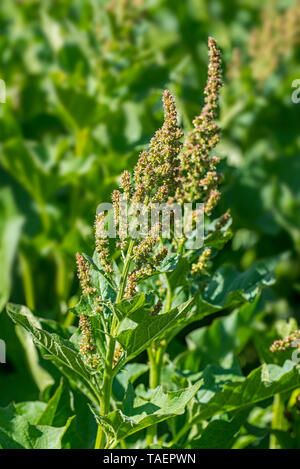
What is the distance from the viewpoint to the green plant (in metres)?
1.03

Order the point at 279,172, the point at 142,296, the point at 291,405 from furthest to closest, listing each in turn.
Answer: the point at 279,172, the point at 291,405, the point at 142,296

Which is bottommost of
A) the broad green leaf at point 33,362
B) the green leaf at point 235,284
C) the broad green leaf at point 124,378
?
the broad green leaf at point 124,378

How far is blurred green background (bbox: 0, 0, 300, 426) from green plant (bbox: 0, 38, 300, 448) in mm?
245

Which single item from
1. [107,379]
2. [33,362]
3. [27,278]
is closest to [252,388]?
[107,379]

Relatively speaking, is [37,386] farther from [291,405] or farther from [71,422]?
[291,405]

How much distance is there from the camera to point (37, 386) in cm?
173

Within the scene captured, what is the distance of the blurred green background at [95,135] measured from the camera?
6.57 ft

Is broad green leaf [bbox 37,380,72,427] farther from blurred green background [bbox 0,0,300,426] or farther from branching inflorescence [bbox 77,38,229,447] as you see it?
blurred green background [bbox 0,0,300,426]

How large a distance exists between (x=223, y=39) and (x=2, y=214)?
57.1 inches

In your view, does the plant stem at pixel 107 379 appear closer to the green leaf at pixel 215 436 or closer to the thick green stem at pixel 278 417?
the green leaf at pixel 215 436

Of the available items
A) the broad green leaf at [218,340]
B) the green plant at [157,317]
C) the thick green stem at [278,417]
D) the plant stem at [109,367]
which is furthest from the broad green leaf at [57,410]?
the thick green stem at [278,417]

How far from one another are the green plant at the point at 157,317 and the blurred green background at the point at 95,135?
0.25m

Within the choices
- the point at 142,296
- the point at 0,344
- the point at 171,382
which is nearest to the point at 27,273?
the point at 0,344

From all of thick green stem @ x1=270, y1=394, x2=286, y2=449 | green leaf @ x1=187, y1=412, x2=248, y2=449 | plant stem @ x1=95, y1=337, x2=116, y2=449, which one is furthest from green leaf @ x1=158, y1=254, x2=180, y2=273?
thick green stem @ x1=270, y1=394, x2=286, y2=449
